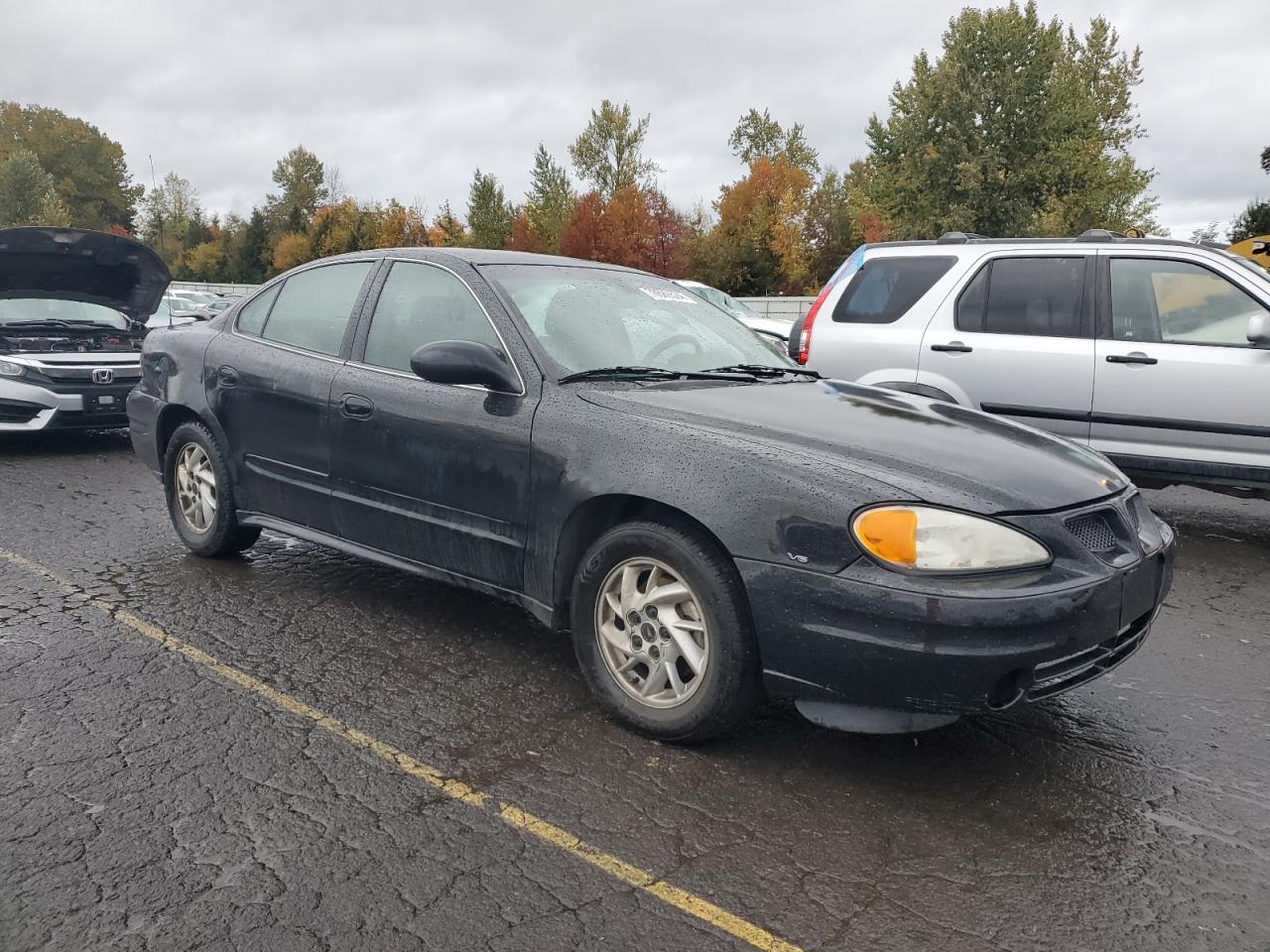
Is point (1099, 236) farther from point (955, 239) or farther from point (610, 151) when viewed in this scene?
point (610, 151)

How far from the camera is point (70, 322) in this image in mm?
9703

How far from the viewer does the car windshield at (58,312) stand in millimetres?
9430

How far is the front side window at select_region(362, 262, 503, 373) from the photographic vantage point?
415 cm

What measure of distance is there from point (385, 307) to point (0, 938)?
2.79 m

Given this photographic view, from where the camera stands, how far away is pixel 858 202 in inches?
1914

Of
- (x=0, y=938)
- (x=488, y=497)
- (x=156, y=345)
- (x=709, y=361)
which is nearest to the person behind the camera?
(x=0, y=938)

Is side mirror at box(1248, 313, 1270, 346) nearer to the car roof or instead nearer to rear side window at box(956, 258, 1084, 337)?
rear side window at box(956, 258, 1084, 337)

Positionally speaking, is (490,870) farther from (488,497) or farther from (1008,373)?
(1008,373)

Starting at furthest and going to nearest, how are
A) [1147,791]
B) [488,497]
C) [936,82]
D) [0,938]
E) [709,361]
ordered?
[936,82] < [709,361] < [488,497] < [1147,791] < [0,938]

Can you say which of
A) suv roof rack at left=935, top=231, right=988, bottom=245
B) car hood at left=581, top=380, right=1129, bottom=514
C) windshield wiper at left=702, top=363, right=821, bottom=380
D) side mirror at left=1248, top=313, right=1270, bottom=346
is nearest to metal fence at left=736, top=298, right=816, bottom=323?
suv roof rack at left=935, top=231, right=988, bottom=245

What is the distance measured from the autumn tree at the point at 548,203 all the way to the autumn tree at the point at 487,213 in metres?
1.58

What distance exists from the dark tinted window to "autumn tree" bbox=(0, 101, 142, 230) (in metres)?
112

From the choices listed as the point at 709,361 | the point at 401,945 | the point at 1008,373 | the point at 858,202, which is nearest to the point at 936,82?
the point at 858,202

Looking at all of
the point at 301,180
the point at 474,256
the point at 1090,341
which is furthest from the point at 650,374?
the point at 301,180
